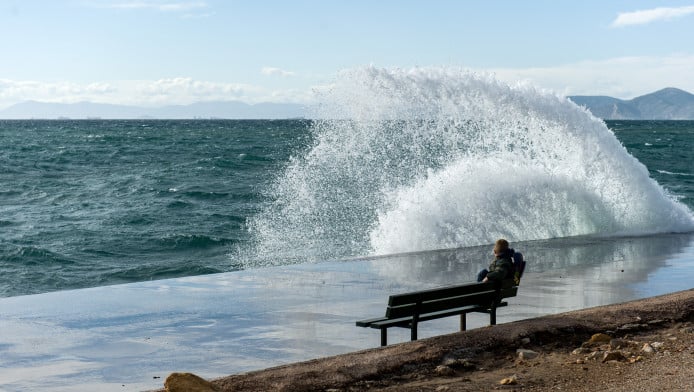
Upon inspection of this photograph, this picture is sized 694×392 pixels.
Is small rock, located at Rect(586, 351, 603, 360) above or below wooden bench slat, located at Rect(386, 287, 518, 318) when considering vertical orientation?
below

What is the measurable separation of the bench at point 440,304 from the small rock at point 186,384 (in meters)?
2.17

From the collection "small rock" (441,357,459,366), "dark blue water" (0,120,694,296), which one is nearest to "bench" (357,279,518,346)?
"small rock" (441,357,459,366)

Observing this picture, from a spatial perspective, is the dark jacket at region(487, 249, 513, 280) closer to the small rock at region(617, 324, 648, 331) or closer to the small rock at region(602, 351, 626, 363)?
the small rock at region(617, 324, 648, 331)

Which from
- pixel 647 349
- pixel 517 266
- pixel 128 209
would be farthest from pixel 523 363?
pixel 128 209

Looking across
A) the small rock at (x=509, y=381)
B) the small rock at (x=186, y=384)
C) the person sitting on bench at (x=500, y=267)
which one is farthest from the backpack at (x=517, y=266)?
the small rock at (x=186, y=384)

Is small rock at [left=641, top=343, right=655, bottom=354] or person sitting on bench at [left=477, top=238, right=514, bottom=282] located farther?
person sitting on bench at [left=477, top=238, right=514, bottom=282]

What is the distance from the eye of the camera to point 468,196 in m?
19.6

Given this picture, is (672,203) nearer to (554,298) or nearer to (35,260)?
(554,298)

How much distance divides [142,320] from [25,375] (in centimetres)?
227

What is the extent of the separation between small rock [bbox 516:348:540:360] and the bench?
90 centimetres

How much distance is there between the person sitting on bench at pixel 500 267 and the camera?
31.3 ft

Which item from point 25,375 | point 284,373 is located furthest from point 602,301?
point 25,375

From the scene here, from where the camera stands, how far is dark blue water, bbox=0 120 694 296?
20.2 m

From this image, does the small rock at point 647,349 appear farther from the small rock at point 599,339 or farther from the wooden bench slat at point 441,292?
the wooden bench slat at point 441,292
